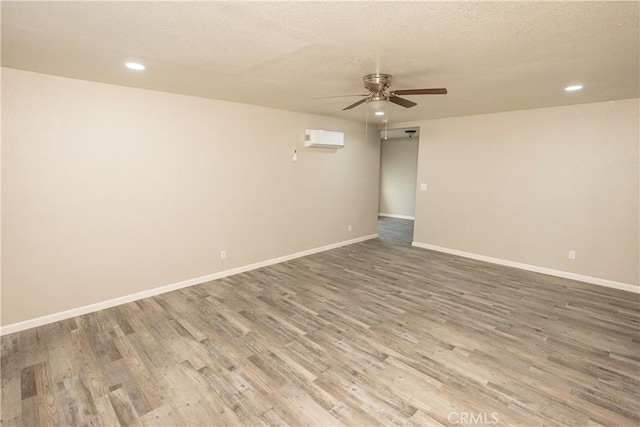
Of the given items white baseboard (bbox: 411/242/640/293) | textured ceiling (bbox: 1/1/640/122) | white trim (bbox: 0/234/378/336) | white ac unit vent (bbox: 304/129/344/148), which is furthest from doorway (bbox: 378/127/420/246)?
textured ceiling (bbox: 1/1/640/122)

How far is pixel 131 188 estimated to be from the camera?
3.38 metres

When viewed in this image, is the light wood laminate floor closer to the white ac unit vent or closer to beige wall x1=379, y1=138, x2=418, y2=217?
the white ac unit vent

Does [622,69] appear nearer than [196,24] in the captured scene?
No

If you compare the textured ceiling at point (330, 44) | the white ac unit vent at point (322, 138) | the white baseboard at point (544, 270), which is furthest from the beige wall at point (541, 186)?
the white ac unit vent at point (322, 138)

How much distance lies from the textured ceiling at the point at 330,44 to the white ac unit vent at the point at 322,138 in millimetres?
1538

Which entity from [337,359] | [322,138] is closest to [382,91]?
[322,138]

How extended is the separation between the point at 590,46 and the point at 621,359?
2466 mm

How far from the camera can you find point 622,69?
2.60 meters

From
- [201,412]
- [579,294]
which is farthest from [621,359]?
[201,412]

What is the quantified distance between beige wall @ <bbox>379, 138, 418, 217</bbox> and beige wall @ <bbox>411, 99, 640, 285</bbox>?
344 centimetres

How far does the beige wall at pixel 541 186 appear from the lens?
12.8 feet

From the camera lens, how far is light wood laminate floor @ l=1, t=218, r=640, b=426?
6.32 feet

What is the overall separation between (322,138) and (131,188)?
111 inches

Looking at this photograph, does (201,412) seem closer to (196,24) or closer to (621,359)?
(196,24)
